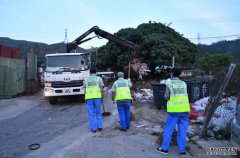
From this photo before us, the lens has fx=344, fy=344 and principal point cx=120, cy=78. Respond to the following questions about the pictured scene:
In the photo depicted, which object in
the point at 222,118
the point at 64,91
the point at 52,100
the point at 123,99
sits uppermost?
the point at 123,99

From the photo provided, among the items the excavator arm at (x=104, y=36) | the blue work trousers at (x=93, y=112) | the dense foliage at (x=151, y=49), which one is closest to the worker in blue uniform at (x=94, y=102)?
the blue work trousers at (x=93, y=112)

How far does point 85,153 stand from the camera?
714 cm

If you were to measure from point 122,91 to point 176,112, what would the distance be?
2502mm

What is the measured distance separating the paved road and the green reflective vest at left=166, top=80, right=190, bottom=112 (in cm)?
340

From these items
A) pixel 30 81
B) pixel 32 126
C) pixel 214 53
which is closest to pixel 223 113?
pixel 32 126

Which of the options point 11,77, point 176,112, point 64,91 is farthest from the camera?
point 11,77

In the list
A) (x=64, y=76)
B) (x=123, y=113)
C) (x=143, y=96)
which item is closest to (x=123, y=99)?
(x=123, y=113)

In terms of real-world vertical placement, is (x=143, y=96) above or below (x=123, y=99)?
below

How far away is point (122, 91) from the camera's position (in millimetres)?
9125

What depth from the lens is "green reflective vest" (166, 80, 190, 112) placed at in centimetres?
692

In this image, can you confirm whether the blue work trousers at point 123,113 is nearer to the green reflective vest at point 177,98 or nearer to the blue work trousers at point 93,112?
the blue work trousers at point 93,112

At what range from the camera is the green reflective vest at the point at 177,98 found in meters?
6.92

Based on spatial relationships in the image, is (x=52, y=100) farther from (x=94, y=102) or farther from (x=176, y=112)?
(x=176, y=112)

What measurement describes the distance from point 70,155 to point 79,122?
4159 mm
